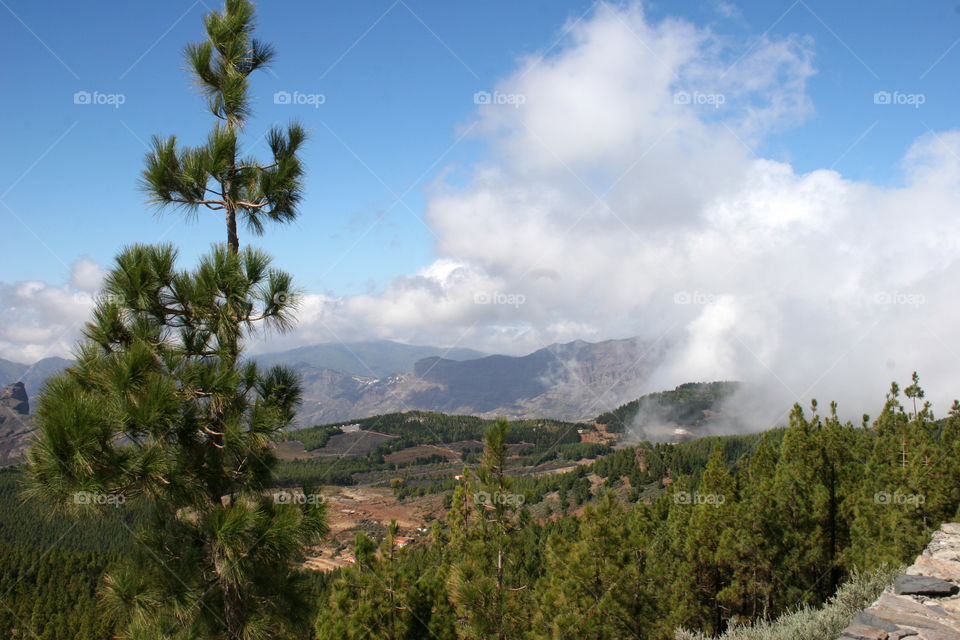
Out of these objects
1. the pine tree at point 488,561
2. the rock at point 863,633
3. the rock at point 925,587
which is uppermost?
the rock at point 925,587

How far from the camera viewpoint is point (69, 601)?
70.7 metres

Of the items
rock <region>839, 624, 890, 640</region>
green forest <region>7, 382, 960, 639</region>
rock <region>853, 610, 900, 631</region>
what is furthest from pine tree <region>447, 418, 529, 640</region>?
rock <region>839, 624, 890, 640</region>

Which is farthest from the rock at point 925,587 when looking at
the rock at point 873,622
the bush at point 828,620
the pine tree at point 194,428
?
the pine tree at point 194,428

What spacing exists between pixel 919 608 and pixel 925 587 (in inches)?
32.1

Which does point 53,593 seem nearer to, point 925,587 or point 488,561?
point 488,561

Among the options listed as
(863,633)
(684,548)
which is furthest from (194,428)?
(684,548)

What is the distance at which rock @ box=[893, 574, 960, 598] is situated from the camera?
7754 millimetres

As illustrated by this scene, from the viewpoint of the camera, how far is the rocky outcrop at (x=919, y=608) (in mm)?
6453

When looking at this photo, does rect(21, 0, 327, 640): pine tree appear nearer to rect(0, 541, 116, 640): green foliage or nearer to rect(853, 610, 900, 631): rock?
rect(853, 610, 900, 631): rock

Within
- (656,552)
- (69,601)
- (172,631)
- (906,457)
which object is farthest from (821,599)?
(69,601)

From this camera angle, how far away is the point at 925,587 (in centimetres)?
781

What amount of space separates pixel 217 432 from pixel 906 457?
25.8 m

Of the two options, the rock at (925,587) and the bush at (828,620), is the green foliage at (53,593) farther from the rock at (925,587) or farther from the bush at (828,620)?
the rock at (925,587)

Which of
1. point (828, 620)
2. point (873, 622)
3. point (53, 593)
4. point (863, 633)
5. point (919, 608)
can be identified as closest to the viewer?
point (863, 633)
